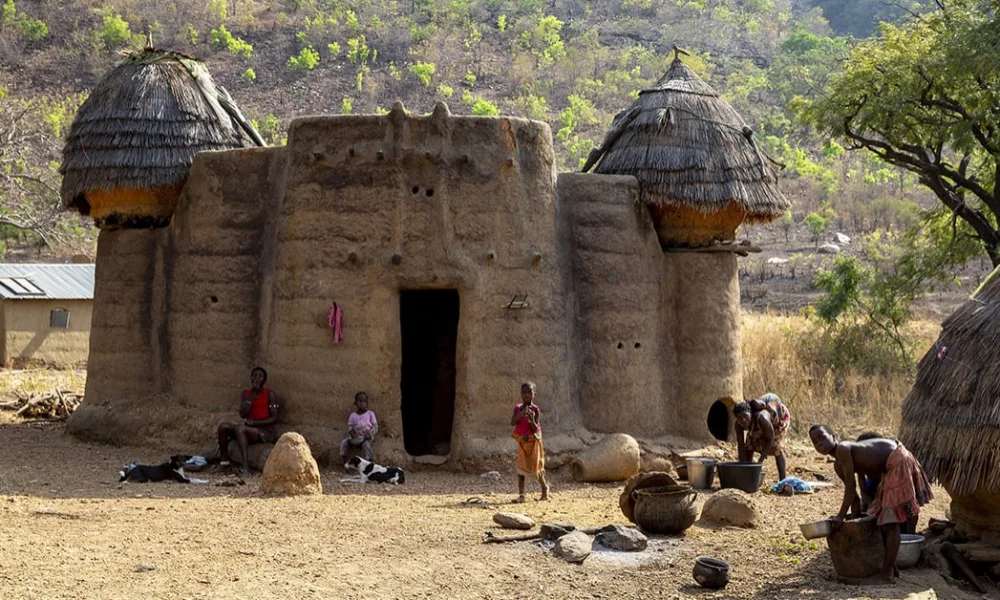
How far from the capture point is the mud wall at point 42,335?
20.6m

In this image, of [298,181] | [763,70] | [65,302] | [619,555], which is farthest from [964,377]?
[763,70]

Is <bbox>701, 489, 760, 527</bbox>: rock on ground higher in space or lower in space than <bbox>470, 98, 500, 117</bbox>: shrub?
lower

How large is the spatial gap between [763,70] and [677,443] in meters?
42.9

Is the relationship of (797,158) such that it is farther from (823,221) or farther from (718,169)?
(718,169)

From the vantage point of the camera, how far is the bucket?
33.6 feet

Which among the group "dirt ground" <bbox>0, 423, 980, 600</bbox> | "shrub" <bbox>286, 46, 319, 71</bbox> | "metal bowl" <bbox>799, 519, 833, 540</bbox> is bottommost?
"dirt ground" <bbox>0, 423, 980, 600</bbox>

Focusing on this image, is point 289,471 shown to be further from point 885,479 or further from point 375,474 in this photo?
point 885,479

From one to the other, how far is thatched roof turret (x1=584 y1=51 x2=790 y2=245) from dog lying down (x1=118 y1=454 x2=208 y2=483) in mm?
5275

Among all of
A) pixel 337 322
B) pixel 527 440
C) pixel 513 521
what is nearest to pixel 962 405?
pixel 513 521

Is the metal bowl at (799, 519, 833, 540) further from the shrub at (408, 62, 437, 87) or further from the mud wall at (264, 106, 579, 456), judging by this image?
the shrub at (408, 62, 437, 87)

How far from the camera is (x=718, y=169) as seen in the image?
1183cm

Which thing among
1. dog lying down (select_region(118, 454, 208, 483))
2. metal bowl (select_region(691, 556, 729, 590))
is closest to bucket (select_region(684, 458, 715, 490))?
metal bowl (select_region(691, 556, 729, 590))

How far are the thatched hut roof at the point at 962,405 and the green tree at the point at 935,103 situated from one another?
790 centimetres

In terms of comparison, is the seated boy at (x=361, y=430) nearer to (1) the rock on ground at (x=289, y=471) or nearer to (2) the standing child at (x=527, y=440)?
(1) the rock on ground at (x=289, y=471)
